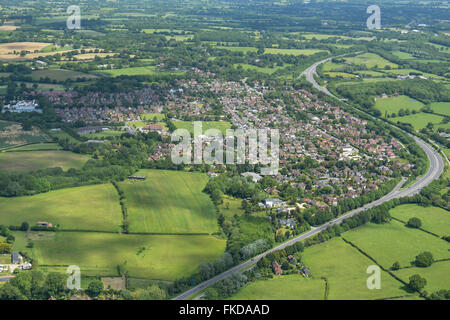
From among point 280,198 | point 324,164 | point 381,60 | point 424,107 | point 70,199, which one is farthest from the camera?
point 381,60

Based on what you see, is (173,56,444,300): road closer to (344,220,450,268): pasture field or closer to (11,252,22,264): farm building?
(344,220,450,268): pasture field

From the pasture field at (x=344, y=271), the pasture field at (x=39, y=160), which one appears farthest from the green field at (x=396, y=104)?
the pasture field at (x=39, y=160)

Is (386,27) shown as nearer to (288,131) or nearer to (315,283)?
(288,131)

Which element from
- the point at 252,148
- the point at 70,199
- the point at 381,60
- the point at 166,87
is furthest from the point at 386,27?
the point at 70,199

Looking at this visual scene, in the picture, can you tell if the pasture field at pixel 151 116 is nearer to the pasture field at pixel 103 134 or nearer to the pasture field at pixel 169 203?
the pasture field at pixel 103 134

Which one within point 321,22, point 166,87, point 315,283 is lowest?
point 315,283
